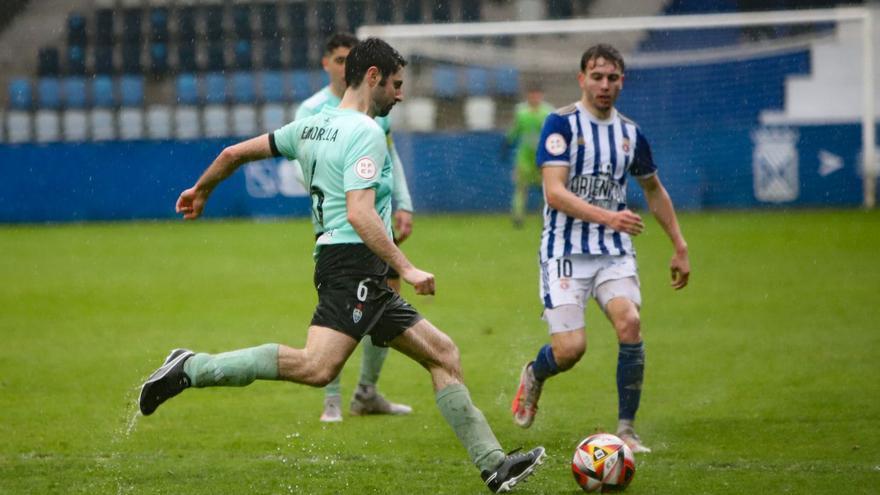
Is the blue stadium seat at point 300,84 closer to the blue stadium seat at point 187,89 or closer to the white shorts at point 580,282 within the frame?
the blue stadium seat at point 187,89

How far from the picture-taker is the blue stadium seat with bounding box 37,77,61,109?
26953 millimetres

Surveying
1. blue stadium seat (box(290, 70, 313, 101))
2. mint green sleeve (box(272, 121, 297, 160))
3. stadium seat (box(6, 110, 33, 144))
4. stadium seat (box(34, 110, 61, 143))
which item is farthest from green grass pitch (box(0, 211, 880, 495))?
blue stadium seat (box(290, 70, 313, 101))

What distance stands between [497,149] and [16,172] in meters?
9.04

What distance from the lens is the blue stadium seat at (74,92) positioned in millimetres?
26875

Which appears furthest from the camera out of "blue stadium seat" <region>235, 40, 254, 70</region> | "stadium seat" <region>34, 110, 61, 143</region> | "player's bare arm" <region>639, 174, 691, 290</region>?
"blue stadium seat" <region>235, 40, 254, 70</region>

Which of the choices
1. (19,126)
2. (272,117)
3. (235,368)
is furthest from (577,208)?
(19,126)

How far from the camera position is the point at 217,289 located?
14.1m

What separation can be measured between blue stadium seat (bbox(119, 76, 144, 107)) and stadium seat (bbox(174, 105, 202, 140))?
130 cm

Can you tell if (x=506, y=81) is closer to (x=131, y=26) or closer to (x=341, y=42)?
(x=131, y=26)

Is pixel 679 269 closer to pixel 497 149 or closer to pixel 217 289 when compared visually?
pixel 217 289

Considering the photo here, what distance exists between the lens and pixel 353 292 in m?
5.44

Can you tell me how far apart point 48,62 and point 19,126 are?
2.75 m

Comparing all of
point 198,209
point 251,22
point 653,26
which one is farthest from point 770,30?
point 198,209

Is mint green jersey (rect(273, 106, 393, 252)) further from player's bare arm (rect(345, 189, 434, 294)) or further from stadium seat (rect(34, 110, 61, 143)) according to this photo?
stadium seat (rect(34, 110, 61, 143))
